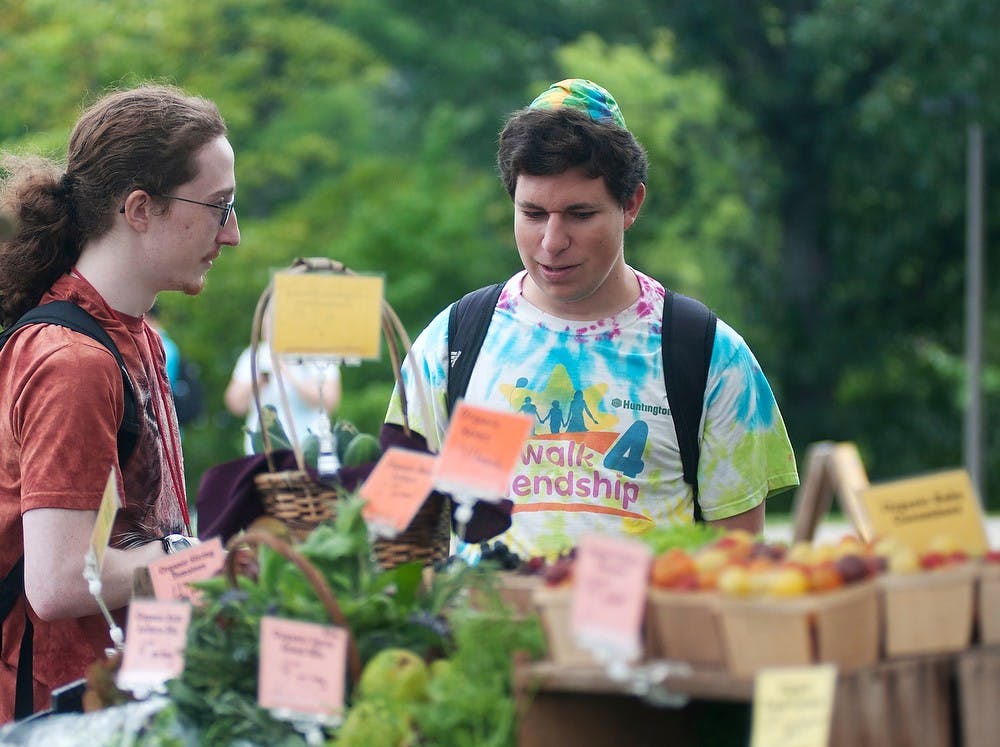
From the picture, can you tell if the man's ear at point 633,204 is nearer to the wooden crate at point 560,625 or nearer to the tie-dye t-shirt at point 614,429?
the tie-dye t-shirt at point 614,429

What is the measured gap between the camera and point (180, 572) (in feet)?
8.13

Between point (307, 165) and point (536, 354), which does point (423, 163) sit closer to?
point (307, 165)

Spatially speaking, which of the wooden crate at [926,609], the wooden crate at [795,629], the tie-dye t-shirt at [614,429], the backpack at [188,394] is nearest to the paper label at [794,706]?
the wooden crate at [795,629]

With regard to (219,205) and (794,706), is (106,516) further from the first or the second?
(794,706)

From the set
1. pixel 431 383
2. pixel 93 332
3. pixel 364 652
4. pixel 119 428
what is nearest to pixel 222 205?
pixel 93 332

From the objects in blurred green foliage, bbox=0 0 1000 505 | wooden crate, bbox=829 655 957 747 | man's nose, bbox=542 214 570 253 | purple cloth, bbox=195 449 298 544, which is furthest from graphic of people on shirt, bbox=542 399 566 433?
blurred green foliage, bbox=0 0 1000 505

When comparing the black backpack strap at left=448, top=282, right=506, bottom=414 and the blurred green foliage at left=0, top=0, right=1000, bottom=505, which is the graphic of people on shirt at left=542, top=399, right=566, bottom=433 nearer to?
the black backpack strap at left=448, top=282, right=506, bottom=414

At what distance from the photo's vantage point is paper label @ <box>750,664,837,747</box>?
1.72m

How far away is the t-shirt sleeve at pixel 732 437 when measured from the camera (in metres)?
3.00

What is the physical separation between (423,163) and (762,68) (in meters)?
4.22

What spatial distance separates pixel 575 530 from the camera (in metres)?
2.94

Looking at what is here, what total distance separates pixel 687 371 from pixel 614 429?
201 millimetres

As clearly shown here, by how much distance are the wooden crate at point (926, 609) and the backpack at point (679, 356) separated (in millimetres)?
1124

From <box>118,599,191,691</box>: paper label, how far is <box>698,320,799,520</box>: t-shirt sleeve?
4.01ft
